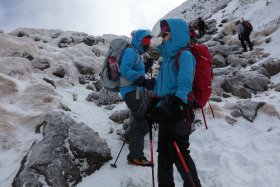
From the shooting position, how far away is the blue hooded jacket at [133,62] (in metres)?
6.26

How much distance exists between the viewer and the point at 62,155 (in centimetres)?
681

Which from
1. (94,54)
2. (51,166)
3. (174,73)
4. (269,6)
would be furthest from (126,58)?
(269,6)

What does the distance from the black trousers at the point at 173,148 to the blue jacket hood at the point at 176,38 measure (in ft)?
3.36

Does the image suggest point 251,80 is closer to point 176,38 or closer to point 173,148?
point 176,38

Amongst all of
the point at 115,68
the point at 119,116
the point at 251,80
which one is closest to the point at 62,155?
the point at 115,68

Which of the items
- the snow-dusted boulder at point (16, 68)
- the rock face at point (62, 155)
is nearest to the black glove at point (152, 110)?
the rock face at point (62, 155)

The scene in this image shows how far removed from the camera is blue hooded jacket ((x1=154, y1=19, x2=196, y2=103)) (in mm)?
4695

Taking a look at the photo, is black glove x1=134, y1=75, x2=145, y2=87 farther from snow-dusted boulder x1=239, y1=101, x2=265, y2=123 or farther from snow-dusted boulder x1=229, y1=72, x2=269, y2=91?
snow-dusted boulder x1=229, y1=72, x2=269, y2=91

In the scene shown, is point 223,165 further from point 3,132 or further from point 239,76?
point 239,76

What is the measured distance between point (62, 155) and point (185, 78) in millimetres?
3577

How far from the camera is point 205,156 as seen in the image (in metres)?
7.29

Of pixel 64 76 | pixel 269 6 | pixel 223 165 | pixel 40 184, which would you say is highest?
pixel 269 6

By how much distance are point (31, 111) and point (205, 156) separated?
4797mm

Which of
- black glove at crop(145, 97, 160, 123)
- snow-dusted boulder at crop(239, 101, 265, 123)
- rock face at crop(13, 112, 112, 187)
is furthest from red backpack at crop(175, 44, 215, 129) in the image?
snow-dusted boulder at crop(239, 101, 265, 123)
